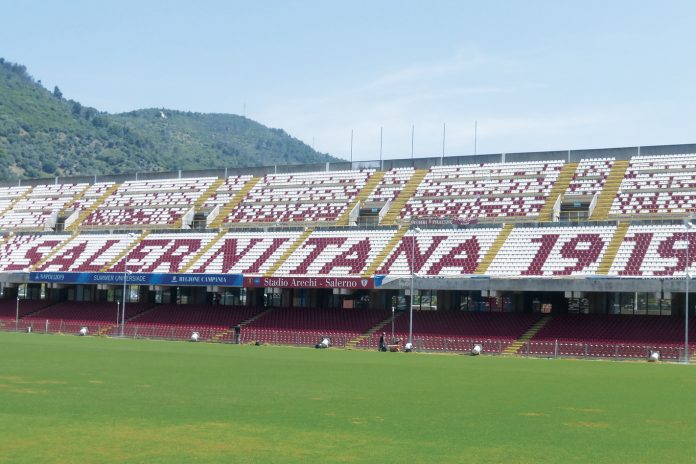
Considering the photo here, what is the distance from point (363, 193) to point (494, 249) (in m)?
19.3

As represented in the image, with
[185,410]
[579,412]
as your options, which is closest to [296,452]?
[185,410]

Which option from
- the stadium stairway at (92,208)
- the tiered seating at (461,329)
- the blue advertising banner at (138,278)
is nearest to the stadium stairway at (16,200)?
the stadium stairway at (92,208)

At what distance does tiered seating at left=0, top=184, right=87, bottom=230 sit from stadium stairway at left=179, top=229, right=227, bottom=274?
2220 centimetres

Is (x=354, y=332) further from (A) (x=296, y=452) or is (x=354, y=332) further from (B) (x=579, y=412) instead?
(A) (x=296, y=452)

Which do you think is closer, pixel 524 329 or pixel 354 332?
pixel 524 329

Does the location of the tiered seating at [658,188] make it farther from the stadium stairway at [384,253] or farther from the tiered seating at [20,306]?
the tiered seating at [20,306]

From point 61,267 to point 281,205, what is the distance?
2041 cm

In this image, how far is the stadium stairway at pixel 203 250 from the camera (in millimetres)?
82625

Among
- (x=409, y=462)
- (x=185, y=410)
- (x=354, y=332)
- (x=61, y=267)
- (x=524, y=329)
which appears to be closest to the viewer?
(x=409, y=462)

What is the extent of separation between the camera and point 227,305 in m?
82.8

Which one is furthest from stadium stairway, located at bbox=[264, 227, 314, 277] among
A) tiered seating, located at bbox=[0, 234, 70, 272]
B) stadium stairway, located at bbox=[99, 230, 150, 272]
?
tiered seating, located at bbox=[0, 234, 70, 272]

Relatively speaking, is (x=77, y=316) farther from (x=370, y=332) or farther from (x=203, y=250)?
(x=370, y=332)

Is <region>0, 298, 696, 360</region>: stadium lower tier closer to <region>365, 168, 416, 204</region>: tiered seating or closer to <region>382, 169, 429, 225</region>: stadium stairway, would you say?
<region>382, 169, 429, 225</region>: stadium stairway

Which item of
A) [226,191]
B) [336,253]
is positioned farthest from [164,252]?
[336,253]
